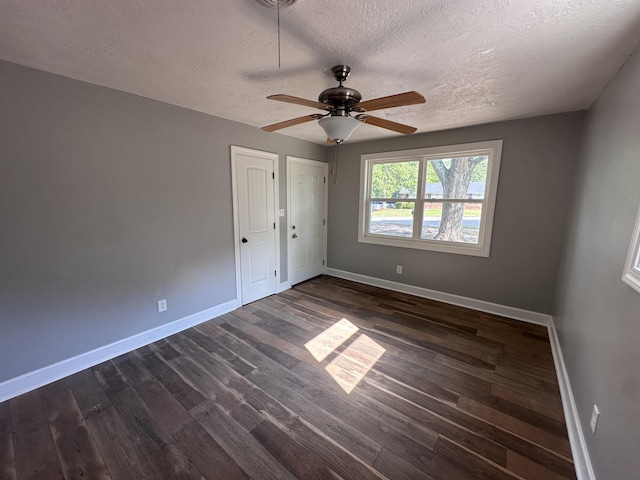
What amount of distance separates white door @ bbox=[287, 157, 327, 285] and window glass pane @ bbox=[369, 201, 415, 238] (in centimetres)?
92

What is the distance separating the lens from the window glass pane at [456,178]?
3291mm

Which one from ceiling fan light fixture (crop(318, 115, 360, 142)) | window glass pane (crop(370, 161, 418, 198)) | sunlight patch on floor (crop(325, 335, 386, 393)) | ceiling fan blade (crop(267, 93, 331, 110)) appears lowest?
sunlight patch on floor (crop(325, 335, 386, 393))

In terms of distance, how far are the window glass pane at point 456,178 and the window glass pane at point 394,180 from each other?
0.68ft

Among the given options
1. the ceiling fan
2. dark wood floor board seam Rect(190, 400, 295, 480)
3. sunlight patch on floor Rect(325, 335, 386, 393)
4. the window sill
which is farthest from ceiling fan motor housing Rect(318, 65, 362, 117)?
the window sill

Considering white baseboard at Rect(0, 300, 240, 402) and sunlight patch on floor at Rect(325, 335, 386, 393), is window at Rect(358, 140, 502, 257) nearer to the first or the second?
sunlight patch on floor at Rect(325, 335, 386, 393)

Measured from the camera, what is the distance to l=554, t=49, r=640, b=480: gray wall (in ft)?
3.64

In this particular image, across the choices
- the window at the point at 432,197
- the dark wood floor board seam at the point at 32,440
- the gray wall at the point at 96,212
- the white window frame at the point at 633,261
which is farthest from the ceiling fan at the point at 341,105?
the dark wood floor board seam at the point at 32,440

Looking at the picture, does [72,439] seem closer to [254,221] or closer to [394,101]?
[254,221]

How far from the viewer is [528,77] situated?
74.8 inches

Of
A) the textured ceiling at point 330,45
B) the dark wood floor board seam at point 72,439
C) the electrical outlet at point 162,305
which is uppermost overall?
the textured ceiling at point 330,45

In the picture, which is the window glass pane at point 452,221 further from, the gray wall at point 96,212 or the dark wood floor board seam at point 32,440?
the dark wood floor board seam at point 32,440

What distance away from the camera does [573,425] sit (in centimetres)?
163

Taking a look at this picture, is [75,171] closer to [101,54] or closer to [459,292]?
[101,54]

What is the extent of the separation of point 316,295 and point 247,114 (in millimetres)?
2531
